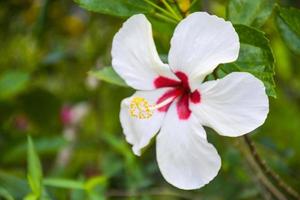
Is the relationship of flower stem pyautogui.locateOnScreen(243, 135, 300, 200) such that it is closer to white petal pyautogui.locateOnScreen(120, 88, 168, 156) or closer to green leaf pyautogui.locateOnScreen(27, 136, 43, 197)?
white petal pyautogui.locateOnScreen(120, 88, 168, 156)

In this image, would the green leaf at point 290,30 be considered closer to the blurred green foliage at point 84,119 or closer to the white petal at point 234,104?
the blurred green foliage at point 84,119

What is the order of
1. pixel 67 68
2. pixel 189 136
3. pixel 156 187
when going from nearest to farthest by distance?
pixel 189 136
pixel 156 187
pixel 67 68

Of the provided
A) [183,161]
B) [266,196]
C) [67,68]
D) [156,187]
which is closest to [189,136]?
[183,161]

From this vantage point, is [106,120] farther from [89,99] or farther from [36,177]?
[36,177]

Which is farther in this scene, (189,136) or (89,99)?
(89,99)

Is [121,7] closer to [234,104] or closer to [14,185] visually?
[234,104]

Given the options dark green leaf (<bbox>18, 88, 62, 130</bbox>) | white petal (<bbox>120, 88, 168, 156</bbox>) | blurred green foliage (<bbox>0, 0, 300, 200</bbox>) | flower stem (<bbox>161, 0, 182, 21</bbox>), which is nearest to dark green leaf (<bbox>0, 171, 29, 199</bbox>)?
blurred green foliage (<bbox>0, 0, 300, 200</bbox>)

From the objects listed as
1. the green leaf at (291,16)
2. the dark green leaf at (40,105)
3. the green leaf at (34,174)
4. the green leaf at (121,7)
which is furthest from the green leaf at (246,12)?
the dark green leaf at (40,105)
